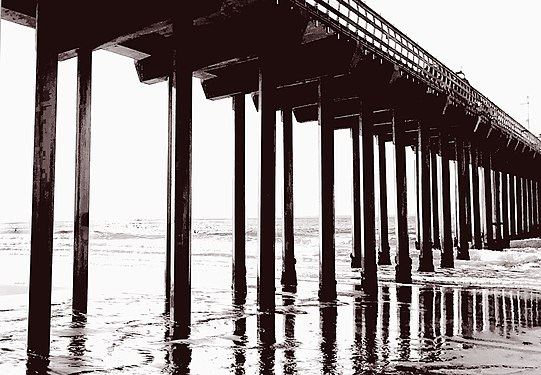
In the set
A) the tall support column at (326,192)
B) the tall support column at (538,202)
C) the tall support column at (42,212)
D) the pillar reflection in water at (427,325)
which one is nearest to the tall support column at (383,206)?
the pillar reflection in water at (427,325)

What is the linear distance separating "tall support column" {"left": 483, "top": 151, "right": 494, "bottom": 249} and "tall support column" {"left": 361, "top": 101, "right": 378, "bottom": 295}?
12.0 meters

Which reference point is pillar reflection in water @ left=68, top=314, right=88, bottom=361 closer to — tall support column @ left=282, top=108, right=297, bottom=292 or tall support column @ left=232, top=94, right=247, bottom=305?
tall support column @ left=232, top=94, right=247, bottom=305

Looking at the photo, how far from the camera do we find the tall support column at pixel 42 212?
182 inches

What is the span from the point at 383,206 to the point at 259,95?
Answer: 14.8ft

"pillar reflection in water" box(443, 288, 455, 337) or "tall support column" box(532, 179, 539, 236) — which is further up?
"tall support column" box(532, 179, 539, 236)

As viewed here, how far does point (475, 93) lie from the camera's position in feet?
51.3

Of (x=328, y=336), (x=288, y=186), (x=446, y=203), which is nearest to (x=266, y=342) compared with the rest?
(x=328, y=336)

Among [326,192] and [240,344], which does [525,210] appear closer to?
[326,192]

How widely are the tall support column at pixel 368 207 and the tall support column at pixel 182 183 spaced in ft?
14.0

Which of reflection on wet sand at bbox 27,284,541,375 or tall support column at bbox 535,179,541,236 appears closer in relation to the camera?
reflection on wet sand at bbox 27,284,541,375

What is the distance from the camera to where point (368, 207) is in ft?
30.5

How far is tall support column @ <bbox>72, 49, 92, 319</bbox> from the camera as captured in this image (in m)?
6.96

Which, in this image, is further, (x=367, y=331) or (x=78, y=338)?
(x=367, y=331)

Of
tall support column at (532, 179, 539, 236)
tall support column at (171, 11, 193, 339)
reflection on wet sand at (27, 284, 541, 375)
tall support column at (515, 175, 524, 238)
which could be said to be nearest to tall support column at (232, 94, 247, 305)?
reflection on wet sand at (27, 284, 541, 375)
